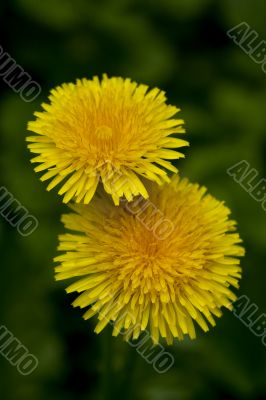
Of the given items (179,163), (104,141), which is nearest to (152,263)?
(104,141)

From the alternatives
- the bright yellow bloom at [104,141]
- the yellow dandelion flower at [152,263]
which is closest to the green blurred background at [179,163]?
the yellow dandelion flower at [152,263]

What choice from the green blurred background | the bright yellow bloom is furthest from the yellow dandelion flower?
the green blurred background

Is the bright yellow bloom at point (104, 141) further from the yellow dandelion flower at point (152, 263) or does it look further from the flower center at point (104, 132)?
the yellow dandelion flower at point (152, 263)

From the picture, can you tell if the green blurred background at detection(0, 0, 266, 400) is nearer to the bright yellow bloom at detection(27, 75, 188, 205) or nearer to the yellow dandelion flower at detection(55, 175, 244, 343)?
the yellow dandelion flower at detection(55, 175, 244, 343)

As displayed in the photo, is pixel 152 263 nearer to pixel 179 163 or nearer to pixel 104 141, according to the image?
pixel 104 141

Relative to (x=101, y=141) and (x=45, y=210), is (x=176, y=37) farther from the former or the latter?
(x=101, y=141)

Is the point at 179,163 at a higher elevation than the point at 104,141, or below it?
higher
